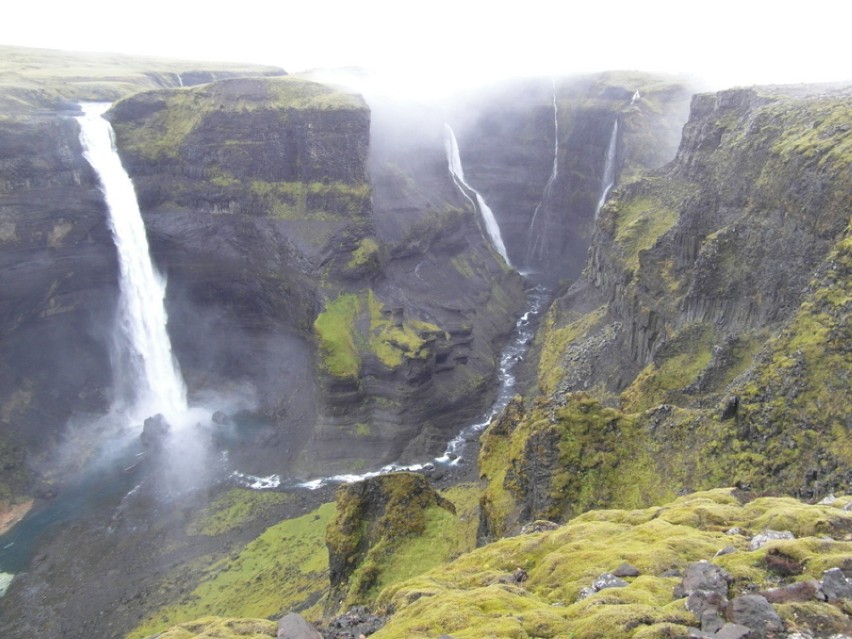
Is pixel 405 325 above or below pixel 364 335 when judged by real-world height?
above

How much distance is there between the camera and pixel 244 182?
225 feet

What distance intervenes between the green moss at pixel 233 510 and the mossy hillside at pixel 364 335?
12.7m

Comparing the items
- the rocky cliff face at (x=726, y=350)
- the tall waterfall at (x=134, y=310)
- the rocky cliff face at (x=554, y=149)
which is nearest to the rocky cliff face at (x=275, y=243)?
the tall waterfall at (x=134, y=310)

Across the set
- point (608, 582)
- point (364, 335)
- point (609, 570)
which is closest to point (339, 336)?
point (364, 335)

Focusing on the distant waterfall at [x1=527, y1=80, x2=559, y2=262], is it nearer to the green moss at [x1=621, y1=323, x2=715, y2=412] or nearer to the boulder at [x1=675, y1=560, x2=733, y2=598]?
the green moss at [x1=621, y1=323, x2=715, y2=412]

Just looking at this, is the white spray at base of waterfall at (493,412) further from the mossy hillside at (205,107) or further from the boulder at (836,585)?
the mossy hillside at (205,107)

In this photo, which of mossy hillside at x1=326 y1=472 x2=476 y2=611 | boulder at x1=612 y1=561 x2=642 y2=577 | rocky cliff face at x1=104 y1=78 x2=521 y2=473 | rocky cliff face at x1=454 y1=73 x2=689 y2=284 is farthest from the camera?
rocky cliff face at x1=454 y1=73 x2=689 y2=284

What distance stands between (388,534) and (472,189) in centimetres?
7481

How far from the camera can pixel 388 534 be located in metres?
31.5

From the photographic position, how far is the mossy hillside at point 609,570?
12.1 metres

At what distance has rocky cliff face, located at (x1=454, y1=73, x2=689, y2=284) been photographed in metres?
86.6

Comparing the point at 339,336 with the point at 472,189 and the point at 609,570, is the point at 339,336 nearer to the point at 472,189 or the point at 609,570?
the point at 609,570

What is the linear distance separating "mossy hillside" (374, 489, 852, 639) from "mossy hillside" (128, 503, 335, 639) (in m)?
18.4

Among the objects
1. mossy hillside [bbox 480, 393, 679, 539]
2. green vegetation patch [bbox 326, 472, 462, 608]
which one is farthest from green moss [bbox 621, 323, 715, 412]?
green vegetation patch [bbox 326, 472, 462, 608]
